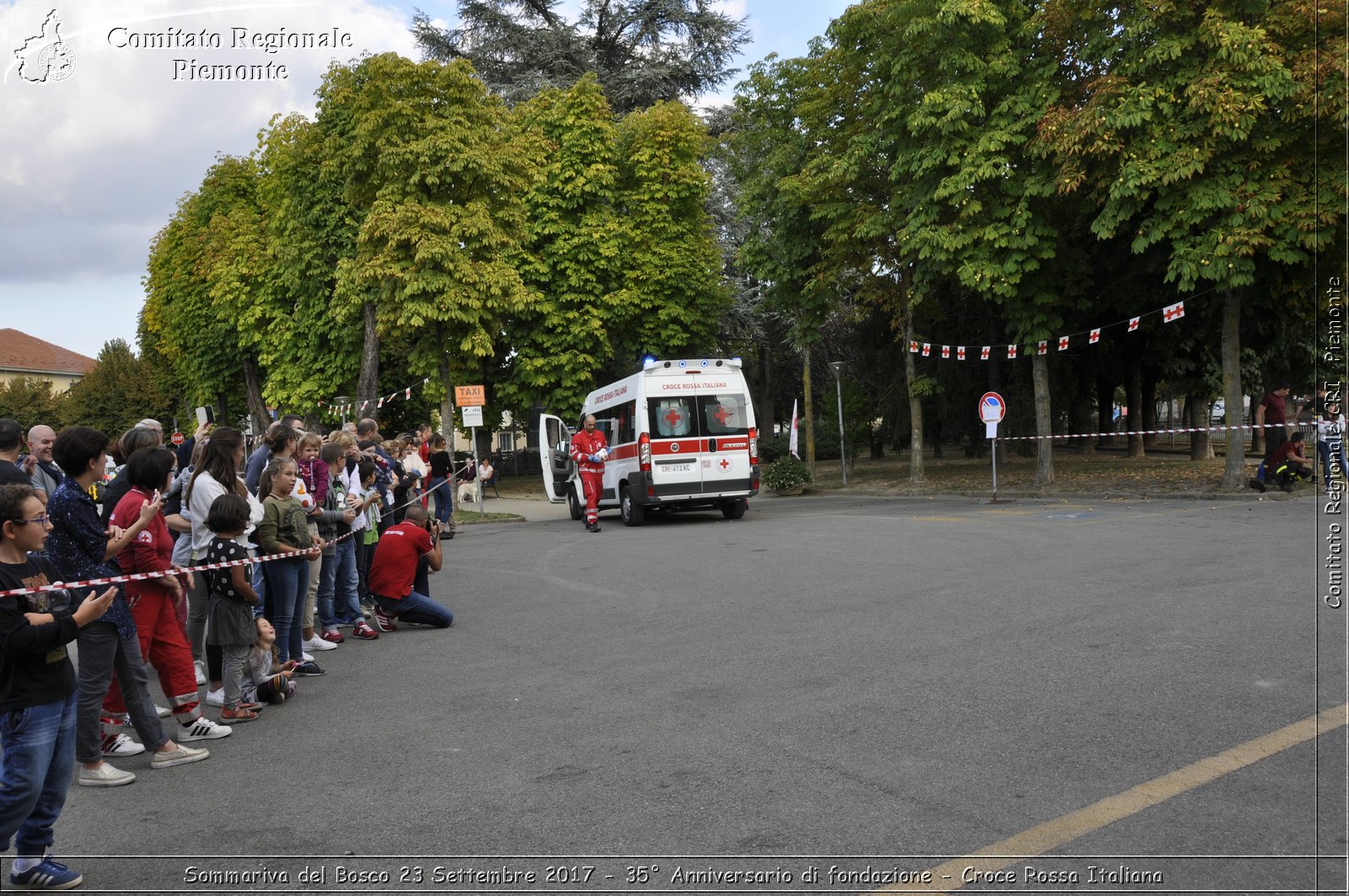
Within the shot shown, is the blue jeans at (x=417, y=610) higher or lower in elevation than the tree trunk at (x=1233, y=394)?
lower

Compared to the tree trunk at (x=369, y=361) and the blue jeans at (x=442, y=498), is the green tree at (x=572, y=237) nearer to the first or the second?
the tree trunk at (x=369, y=361)

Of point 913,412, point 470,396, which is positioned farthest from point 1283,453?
point 470,396

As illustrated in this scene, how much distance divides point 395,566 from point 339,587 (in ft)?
2.03

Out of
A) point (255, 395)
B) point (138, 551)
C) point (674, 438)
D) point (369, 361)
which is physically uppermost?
point (369, 361)

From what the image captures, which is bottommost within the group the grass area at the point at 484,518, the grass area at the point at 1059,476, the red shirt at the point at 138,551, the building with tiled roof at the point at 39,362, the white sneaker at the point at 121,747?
the white sneaker at the point at 121,747

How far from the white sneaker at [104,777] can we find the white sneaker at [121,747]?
0.48m

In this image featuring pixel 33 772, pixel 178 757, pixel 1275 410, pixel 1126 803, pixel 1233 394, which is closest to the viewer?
pixel 33 772

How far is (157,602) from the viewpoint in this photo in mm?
6398

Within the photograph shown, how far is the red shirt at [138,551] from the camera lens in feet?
20.4

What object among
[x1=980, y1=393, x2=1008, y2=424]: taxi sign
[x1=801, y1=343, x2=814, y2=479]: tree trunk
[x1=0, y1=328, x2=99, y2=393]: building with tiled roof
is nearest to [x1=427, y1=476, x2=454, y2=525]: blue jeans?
[x1=980, y1=393, x2=1008, y2=424]: taxi sign

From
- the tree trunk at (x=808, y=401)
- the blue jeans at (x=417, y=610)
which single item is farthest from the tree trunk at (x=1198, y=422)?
the blue jeans at (x=417, y=610)

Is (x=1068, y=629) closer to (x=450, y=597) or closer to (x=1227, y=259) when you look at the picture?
(x=450, y=597)

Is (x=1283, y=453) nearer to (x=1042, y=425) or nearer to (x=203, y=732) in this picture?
(x=1042, y=425)

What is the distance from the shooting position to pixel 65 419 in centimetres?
8800
